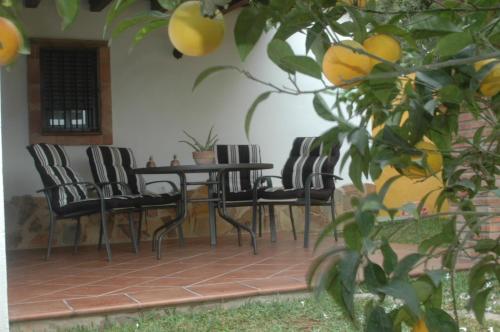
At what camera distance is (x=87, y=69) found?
663 centimetres

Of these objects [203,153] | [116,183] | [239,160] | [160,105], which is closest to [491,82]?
[116,183]

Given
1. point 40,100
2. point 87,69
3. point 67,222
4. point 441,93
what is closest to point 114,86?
point 87,69

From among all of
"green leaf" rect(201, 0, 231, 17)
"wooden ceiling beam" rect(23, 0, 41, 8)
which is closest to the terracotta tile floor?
"wooden ceiling beam" rect(23, 0, 41, 8)

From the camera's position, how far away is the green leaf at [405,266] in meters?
0.71

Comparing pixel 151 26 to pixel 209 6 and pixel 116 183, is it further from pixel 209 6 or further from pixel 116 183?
pixel 116 183

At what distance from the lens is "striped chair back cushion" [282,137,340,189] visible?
18.5ft

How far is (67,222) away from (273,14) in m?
5.98

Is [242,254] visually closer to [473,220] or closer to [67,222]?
[67,222]

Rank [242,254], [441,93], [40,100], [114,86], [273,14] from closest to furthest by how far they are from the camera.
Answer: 1. [273,14]
2. [441,93]
3. [242,254]
4. [40,100]
5. [114,86]

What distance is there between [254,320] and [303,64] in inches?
104

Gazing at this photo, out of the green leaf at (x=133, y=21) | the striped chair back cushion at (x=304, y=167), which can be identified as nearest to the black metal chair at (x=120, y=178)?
the striped chair back cushion at (x=304, y=167)

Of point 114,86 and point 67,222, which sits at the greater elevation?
point 114,86

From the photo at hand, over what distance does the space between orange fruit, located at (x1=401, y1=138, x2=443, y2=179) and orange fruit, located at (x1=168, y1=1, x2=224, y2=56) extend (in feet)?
1.06

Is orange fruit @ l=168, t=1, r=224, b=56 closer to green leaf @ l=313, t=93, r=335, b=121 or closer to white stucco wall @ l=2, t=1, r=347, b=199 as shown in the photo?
green leaf @ l=313, t=93, r=335, b=121
